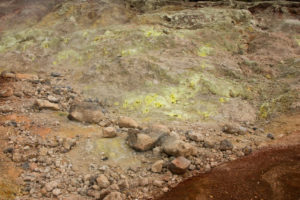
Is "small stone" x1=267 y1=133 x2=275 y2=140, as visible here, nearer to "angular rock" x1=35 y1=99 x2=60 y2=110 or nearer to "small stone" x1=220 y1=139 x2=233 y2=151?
"small stone" x1=220 y1=139 x2=233 y2=151

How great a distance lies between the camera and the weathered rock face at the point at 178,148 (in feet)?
19.1

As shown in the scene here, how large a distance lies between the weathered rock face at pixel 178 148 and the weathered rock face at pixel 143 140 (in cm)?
35

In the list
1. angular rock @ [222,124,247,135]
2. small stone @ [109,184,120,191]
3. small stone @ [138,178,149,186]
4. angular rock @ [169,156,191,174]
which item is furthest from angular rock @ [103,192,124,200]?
angular rock @ [222,124,247,135]

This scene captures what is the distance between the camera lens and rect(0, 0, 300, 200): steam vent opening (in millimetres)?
5230

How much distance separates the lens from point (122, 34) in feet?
38.5

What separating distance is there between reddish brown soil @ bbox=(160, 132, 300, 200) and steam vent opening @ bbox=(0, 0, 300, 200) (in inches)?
0.8

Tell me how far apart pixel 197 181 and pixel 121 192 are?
1637 millimetres

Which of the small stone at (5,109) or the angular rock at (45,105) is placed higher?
the angular rock at (45,105)

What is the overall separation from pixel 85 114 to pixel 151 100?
231 cm

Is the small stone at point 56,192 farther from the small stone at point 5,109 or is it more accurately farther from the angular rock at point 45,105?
the small stone at point 5,109

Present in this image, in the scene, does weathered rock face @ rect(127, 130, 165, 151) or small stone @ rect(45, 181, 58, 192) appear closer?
small stone @ rect(45, 181, 58, 192)

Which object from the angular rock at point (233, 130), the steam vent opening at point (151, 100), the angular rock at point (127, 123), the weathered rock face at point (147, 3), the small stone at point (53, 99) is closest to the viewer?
the steam vent opening at point (151, 100)

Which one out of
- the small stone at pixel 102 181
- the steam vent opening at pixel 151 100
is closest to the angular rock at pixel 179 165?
the steam vent opening at pixel 151 100

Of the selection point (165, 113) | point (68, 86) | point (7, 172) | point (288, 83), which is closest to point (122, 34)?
point (68, 86)
